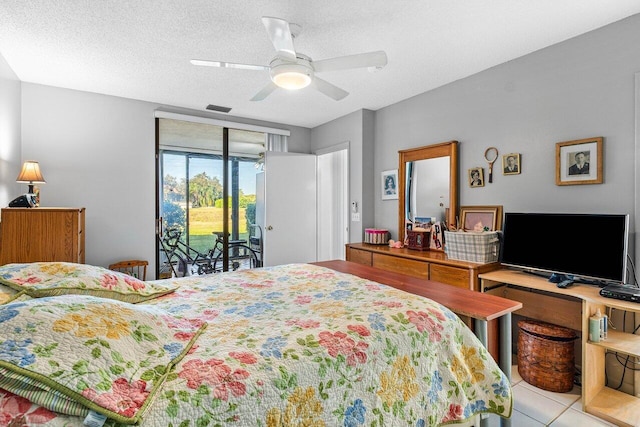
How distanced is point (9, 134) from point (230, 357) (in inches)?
135

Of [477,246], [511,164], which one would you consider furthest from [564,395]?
[511,164]

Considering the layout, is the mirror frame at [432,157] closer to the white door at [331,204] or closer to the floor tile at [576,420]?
the white door at [331,204]

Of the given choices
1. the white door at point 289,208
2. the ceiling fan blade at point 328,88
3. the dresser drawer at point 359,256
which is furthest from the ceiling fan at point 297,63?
the white door at point 289,208

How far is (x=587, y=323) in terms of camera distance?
77.7 inches

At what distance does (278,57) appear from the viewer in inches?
77.9

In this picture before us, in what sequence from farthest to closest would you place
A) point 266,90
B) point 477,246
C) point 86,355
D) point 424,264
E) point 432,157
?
point 432,157 < point 424,264 < point 477,246 < point 266,90 < point 86,355

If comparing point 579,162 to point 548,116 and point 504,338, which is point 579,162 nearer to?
point 548,116

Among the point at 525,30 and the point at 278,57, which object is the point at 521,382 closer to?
the point at 525,30

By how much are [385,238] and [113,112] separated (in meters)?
3.58

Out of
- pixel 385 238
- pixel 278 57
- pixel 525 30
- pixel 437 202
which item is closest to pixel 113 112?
pixel 278 57

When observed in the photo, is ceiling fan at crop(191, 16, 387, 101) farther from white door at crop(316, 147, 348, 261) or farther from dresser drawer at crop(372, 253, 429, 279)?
white door at crop(316, 147, 348, 261)

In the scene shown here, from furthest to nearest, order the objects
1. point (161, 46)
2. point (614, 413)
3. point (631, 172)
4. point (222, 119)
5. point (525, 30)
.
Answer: point (222, 119)
point (161, 46)
point (525, 30)
point (631, 172)
point (614, 413)

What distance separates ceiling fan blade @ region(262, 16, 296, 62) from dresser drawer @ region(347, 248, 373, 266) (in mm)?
2302

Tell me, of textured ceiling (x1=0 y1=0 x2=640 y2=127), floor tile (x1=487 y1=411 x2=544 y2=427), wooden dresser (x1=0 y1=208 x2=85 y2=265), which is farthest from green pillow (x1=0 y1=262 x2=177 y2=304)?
floor tile (x1=487 y1=411 x2=544 y2=427)
